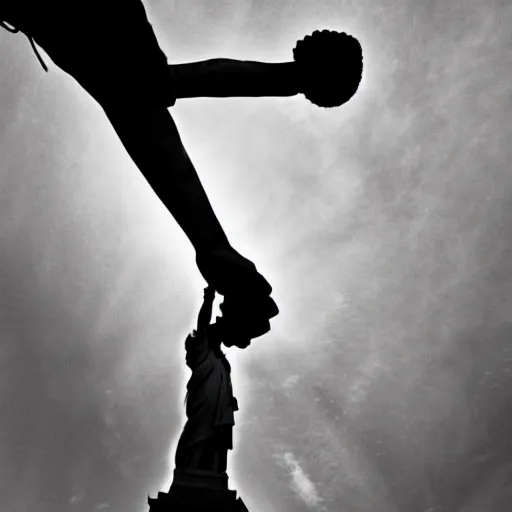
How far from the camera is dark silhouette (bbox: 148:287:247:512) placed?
229 inches

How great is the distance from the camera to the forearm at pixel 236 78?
166 centimetres

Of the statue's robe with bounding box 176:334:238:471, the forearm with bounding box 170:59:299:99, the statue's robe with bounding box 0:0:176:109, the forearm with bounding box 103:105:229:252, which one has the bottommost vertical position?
the forearm with bounding box 103:105:229:252

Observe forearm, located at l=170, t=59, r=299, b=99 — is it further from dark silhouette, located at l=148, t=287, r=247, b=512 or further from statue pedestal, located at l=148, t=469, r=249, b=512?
statue pedestal, located at l=148, t=469, r=249, b=512

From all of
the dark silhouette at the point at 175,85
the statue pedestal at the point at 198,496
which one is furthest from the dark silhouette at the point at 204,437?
the dark silhouette at the point at 175,85

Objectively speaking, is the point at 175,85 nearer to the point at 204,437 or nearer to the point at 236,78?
the point at 236,78

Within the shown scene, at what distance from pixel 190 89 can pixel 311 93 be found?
0.39 meters

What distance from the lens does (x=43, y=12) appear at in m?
1.40

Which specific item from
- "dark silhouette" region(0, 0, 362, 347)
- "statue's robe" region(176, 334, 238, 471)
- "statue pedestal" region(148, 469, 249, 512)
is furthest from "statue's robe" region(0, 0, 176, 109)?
"statue's robe" region(176, 334, 238, 471)

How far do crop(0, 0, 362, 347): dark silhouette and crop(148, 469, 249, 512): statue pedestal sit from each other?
177 inches

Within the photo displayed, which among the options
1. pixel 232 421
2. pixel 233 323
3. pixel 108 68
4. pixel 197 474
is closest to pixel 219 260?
pixel 233 323

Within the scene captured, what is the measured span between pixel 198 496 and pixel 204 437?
3.86 ft

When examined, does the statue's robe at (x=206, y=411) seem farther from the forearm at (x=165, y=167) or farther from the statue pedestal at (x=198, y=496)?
the forearm at (x=165, y=167)

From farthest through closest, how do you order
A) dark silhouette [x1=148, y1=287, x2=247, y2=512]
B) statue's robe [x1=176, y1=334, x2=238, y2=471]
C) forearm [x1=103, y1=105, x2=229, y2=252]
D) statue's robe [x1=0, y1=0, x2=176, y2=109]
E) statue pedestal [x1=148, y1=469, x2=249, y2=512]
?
statue's robe [x1=176, y1=334, x2=238, y2=471] → dark silhouette [x1=148, y1=287, x2=247, y2=512] → statue pedestal [x1=148, y1=469, x2=249, y2=512] → forearm [x1=103, y1=105, x2=229, y2=252] → statue's robe [x1=0, y1=0, x2=176, y2=109]

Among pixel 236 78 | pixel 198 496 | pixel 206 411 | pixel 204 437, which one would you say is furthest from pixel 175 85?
pixel 206 411
